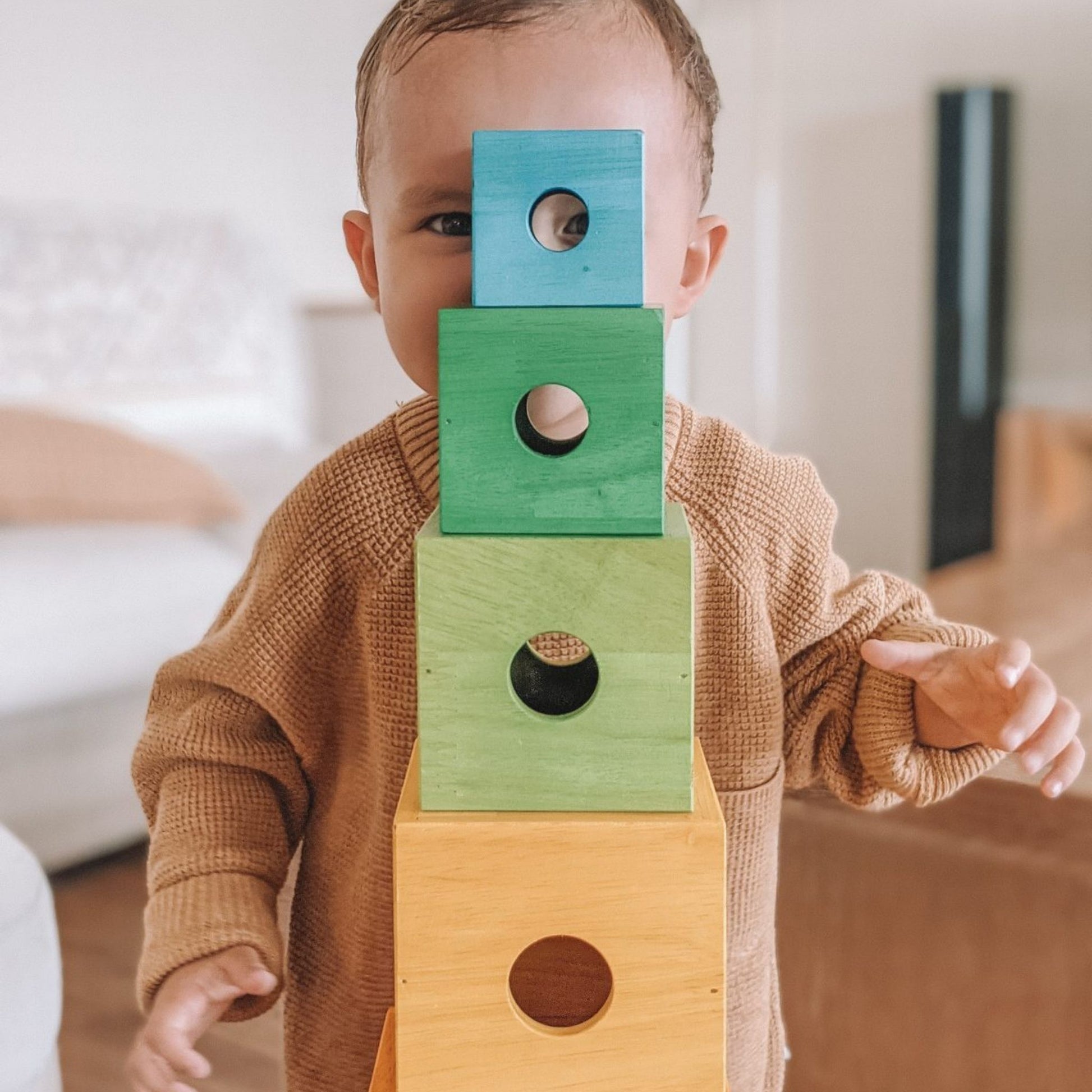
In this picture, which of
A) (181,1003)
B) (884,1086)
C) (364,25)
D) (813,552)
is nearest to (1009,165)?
(364,25)

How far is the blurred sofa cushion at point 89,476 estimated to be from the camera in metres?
1.89

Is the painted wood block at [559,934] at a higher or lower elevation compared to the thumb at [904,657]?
lower

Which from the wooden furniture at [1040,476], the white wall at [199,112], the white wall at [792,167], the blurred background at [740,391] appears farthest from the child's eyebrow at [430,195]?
the wooden furniture at [1040,476]

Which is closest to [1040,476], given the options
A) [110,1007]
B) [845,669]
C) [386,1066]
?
[110,1007]

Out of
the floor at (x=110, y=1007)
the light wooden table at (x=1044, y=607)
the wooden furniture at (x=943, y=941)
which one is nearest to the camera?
the wooden furniture at (x=943, y=941)

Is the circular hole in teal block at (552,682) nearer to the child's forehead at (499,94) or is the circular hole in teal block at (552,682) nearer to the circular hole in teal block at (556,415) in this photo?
the circular hole in teal block at (556,415)

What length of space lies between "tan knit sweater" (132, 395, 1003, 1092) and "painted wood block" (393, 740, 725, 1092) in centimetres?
19

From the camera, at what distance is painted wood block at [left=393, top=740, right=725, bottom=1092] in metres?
0.56

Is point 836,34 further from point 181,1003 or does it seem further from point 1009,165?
→ point 181,1003

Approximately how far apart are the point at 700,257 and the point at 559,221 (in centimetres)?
15

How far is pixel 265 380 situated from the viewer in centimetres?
304

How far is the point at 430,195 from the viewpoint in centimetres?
68

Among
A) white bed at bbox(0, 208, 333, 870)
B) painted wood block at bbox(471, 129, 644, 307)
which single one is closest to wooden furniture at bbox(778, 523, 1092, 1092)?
painted wood block at bbox(471, 129, 644, 307)

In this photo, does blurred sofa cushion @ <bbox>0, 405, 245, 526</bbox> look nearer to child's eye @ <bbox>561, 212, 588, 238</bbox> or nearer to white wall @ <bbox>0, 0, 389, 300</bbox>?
white wall @ <bbox>0, 0, 389, 300</bbox>
